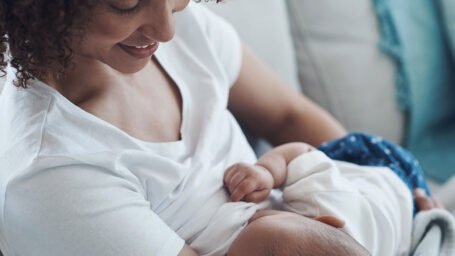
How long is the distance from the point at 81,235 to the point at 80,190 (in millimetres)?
57

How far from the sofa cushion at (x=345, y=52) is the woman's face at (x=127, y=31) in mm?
751

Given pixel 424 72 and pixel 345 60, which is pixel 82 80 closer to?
pixel 345 60

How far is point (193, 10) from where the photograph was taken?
42.5 inches

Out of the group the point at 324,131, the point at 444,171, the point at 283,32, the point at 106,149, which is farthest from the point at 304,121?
the point at 106,149

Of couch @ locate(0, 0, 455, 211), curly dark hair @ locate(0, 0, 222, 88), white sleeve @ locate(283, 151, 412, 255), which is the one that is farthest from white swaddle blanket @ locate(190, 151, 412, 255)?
couch @ locate(0, 0, 455, 211)

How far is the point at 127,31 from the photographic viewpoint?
737 millimetres

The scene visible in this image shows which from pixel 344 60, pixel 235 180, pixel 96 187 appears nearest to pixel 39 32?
pixel 96 187

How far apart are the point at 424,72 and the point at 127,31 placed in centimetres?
103

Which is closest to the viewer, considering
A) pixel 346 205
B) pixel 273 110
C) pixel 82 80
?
pixel 82 80

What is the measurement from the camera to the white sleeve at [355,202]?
3.13 feet

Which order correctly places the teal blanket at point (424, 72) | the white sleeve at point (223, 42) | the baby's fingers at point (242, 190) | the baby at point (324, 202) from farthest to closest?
the teal blanket at point (424, 72), the white sleeve at point (223, 42), the baby's fingers at point (242, 190), the baby at point (324, 202)

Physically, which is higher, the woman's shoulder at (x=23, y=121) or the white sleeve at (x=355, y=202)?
the woman's shoulder at (x=23, y=121)

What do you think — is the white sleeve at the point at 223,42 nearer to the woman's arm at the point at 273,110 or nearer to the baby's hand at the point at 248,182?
the woman's arm at the point at 273,110

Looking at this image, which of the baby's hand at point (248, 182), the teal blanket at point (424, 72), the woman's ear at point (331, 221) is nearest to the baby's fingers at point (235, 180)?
the baby's hand at point (248, 182)
